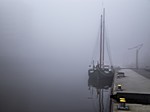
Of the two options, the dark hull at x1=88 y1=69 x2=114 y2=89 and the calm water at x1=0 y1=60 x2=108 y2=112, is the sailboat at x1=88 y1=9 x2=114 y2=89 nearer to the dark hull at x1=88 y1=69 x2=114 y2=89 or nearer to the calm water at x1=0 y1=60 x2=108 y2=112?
the dark hull at x1=88 y1=69 x2=114 y2=89

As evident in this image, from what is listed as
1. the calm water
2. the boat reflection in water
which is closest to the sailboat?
the boat reflection in water

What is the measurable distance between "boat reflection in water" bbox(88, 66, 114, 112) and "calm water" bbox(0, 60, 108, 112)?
75mm

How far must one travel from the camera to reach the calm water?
2.72 meters

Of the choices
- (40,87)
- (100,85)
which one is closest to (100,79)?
(100,85)

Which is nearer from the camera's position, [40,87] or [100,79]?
[100,79]

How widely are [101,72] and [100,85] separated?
17 centimetres

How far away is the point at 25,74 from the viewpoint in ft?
9.20

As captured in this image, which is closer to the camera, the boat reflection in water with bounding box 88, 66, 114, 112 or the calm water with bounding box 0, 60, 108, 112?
the boat reflection in water with bounding box 88, 66, 114, 112

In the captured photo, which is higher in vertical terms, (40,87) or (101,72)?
(101,72)

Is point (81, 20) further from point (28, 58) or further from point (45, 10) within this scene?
point (28, 58)

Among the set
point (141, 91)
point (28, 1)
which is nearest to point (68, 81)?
point (28, 1)

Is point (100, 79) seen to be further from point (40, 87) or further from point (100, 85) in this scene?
point (40, 87)

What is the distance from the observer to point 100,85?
2617 mm

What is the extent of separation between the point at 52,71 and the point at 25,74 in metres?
0.38
